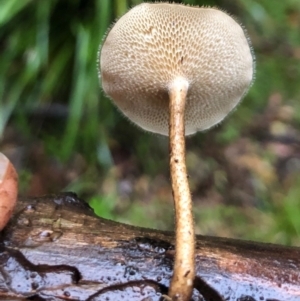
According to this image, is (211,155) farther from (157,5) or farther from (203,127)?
(157,5)

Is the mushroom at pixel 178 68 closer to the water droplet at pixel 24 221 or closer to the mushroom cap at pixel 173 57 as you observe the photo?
Answer: the mushroom cap at pixel 173 57

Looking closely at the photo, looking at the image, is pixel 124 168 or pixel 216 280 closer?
pixel 216 280

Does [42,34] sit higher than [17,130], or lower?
higher

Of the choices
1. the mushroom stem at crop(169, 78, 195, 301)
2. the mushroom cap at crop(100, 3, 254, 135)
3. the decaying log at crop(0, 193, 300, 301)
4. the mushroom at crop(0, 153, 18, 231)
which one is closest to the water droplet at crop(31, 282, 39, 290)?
the decaying log at crop(0, 193, 300, 301)

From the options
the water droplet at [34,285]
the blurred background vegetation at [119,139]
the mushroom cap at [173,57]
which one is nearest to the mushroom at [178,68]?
the mushroom cap at [173,57]

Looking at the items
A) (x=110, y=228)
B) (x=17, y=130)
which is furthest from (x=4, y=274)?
(x=17, y=130)

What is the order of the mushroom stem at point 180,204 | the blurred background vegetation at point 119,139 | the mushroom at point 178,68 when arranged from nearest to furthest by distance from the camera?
the mushroom stem at point 180,204
the mushroom at point 178,68
the blurred background vegetation at point 119,139

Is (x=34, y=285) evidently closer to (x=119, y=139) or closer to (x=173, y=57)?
(x=173, y=57)
